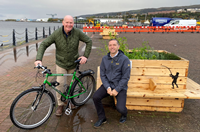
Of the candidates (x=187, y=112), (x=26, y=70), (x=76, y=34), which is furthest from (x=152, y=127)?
(x=26, y=70)

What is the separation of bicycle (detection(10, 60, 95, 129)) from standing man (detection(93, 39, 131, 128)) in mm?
572

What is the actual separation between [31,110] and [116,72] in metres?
1.72

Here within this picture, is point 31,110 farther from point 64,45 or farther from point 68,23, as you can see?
point 68,23

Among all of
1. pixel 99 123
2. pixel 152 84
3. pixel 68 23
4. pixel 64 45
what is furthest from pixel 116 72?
pixel 68 23

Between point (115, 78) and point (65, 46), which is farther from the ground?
point (65, 46)

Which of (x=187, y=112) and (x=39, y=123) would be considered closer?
(x=39, y=123)

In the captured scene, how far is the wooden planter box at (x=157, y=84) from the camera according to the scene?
3.51m

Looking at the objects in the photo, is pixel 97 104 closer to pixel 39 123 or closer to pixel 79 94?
pixel 79 94

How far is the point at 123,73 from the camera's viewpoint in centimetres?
315

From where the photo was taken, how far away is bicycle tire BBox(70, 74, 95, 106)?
11.7ft

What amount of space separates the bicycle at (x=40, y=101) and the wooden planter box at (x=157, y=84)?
1.06 meters

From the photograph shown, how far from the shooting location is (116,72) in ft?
10.5

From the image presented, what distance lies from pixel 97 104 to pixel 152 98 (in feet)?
3.92

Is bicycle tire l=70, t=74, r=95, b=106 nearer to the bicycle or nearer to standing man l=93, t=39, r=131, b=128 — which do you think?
the bicycle
